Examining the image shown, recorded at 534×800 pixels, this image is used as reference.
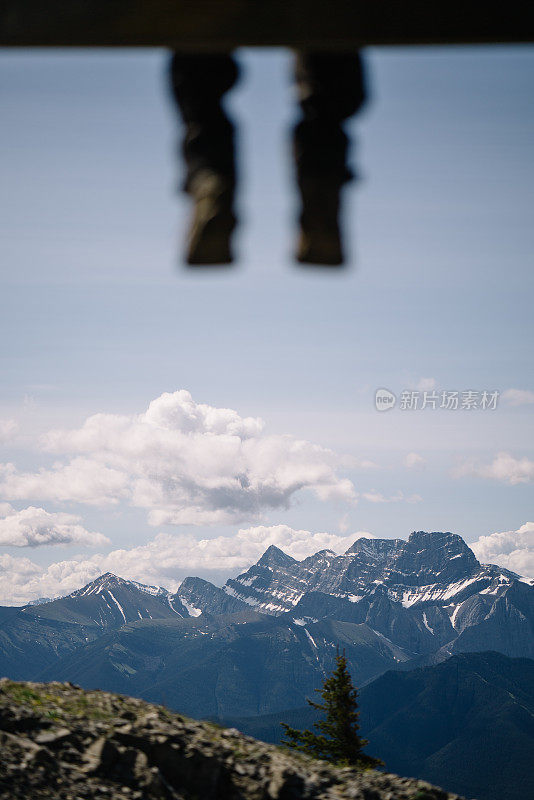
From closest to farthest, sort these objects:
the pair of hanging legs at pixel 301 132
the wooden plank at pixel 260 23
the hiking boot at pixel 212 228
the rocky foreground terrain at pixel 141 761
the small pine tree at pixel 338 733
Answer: the wooden plank at pixel 260 23 → the hiking boot at pixel 212 228 → the pair of hanging legs at pixel 301 132 → the rocky foreground terrain at pixel 141 761 → the small pine tree at pixel 338 733

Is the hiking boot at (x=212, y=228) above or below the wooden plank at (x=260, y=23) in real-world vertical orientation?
below

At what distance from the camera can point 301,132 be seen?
2.69 meters

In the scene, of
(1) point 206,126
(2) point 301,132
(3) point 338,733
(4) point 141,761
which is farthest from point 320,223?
(3) point 338,733

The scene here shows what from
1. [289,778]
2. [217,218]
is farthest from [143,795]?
[217,218]

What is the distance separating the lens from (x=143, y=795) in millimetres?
14594

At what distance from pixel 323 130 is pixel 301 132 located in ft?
0.27

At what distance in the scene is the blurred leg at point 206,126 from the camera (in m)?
2.63

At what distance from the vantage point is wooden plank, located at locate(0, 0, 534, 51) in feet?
7.45

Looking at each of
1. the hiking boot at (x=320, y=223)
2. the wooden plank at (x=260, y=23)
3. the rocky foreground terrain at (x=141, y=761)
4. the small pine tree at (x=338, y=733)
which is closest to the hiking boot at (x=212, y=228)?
the hiking boot at (x=320, y=223)

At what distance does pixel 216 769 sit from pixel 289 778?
163 centimetres

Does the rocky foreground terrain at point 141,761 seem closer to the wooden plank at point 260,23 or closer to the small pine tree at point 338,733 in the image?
the small pine tree at point 338,733

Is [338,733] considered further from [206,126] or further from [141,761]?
[206,126]

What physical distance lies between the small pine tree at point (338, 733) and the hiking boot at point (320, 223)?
1211 inches

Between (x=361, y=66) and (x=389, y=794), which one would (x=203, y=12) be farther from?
(x=389, y=794)
